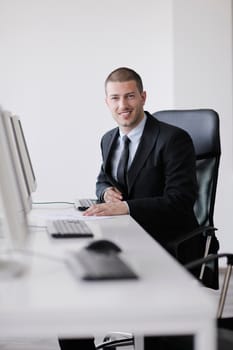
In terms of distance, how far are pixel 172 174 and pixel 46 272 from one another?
3.89 feet

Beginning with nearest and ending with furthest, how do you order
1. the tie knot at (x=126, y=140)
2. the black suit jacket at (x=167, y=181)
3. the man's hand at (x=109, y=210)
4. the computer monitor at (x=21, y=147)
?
the computer monitor at (x=21, y=147)
the man's hand at (x=109, y=210)
the black suit jacket at (x=167, y=181)
the tie knot at (x=126, y=140)

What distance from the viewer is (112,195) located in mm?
2557

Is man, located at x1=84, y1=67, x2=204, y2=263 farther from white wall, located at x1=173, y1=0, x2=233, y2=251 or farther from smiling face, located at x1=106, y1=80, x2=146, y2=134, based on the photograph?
white wall, located at x1=173, y1=0, x2=233, y2=251

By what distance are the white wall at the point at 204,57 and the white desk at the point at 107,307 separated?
2941 mm

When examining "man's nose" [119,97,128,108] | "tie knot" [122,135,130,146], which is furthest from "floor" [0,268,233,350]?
"man's nose" [119,97,128,108]

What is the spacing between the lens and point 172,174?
8.06 ft

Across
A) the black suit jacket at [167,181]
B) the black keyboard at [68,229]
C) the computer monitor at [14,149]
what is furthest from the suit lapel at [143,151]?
the computer monitor at [14,149]

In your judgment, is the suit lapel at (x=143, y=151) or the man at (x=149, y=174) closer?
the man at (x=149, y=174)

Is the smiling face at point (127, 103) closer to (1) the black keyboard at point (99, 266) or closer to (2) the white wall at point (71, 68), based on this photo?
(1) the black keyboard at point (99, 266)

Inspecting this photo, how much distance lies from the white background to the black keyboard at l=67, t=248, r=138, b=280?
107 inches

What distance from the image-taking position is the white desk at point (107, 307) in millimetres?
1053

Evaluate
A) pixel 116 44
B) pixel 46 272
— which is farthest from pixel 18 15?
pixel 46 272

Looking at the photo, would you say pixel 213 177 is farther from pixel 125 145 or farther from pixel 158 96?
pixel 158 96

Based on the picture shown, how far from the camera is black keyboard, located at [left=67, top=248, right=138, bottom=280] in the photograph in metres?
1.25
